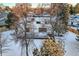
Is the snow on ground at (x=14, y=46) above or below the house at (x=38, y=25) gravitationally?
below

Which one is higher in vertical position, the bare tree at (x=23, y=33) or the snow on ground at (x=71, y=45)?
the bare tree at (x=23, y=33)

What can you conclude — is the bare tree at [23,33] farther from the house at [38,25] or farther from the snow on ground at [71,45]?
the snow on ground at [71,45]

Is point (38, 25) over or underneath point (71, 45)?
over

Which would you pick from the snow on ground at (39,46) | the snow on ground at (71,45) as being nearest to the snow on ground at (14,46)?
the snow on ground at (39,46)

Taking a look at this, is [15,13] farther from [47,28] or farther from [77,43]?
[77,43]

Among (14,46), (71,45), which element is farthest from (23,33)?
(71,45)

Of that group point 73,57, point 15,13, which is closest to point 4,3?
point 15,13

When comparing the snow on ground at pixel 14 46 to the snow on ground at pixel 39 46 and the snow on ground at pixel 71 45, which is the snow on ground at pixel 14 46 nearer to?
the snow on ground at pixel 39 46

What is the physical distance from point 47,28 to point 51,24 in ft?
0.11

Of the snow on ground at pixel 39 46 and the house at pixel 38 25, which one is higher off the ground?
the house at pixel 38 25

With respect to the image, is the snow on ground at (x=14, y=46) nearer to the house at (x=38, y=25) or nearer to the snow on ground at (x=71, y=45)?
the house at (x=38, y=25)

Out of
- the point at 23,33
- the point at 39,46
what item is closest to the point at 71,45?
the point at 39,46

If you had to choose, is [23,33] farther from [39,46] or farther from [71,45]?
[71,45]

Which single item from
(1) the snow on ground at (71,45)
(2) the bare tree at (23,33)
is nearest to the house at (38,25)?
(2) the bare tree at (23,33)
